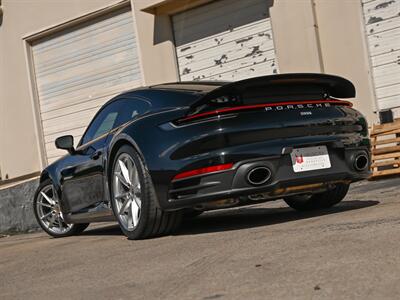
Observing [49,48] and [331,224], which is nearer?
[331,224]

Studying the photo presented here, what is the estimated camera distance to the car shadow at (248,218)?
625 cm

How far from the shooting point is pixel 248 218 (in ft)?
22.8

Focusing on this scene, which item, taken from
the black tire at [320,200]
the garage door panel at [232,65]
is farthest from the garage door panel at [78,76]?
the black tire at [320,200]

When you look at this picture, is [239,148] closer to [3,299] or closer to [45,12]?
[3,299]

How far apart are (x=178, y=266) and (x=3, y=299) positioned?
100 centimetres

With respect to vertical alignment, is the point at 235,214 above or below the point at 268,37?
below

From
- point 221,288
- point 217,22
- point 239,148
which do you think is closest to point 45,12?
point 217,22

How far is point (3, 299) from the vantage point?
4.47 m

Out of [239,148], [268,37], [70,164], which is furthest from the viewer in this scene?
[268,37]

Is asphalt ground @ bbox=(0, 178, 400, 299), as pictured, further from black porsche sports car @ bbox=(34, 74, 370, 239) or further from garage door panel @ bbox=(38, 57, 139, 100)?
garage door panel @ bbox=(38, 57, 139, 100)

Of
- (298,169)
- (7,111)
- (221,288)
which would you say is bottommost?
(221,288)

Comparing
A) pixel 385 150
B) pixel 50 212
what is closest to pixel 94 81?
pixel 385 150

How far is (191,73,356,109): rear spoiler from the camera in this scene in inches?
224

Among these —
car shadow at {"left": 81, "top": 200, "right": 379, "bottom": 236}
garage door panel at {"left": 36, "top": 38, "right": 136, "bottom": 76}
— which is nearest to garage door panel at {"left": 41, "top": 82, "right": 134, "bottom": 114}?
garage door panel at {"left": 36, "top": 38, "right": 136, "bottom": 76}
